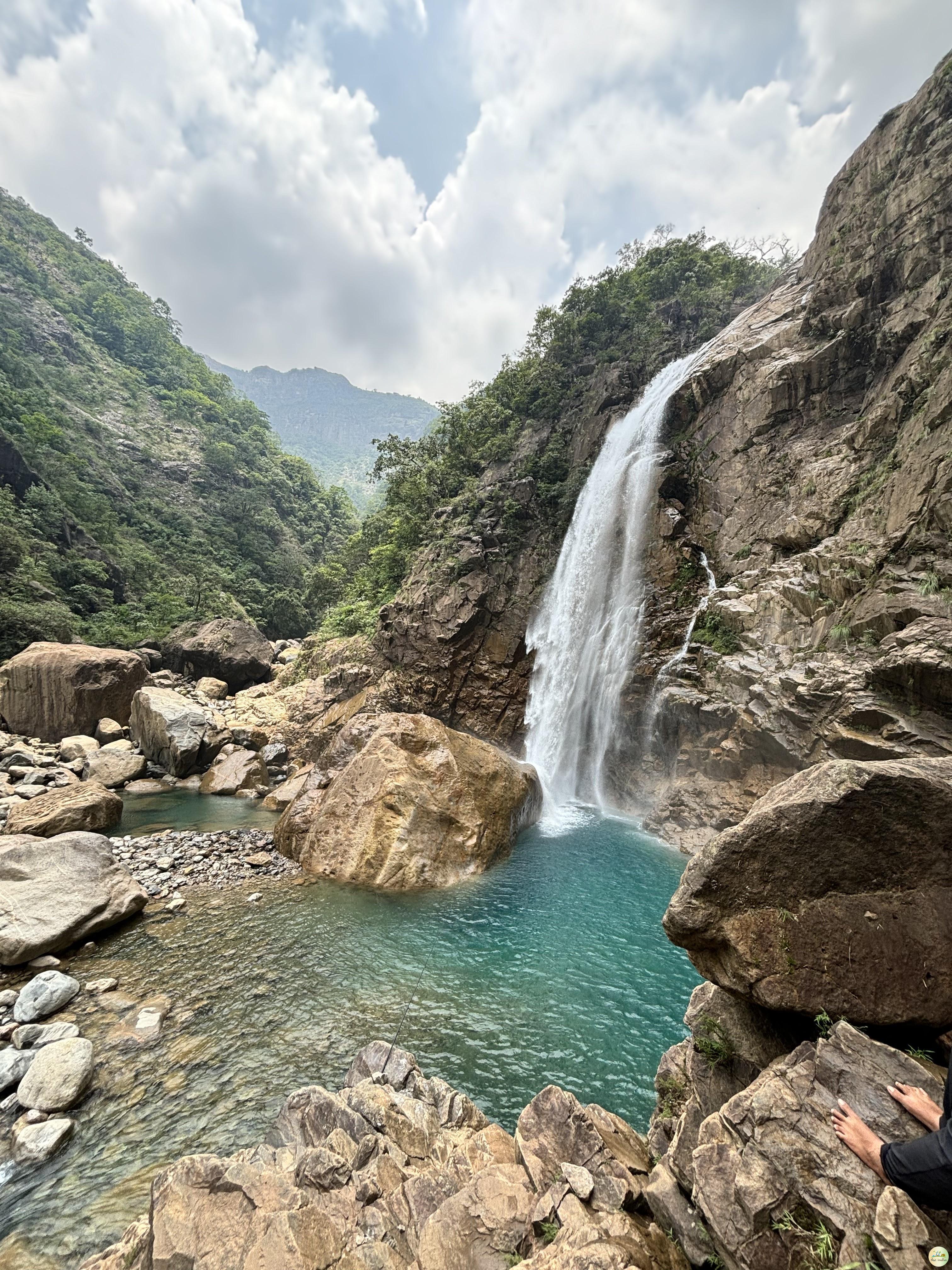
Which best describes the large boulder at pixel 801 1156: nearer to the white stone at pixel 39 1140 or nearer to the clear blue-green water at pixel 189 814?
the white stone at pixel 39 1140

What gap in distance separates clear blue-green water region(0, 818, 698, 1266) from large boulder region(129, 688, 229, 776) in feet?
33.3

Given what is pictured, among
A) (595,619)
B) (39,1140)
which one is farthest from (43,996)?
(595,619)

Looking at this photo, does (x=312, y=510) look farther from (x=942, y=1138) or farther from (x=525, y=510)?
(x=942, y=1138)

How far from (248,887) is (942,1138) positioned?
1140 cm

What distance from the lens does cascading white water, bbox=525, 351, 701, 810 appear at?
1847 cm

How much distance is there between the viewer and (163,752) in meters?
18.8

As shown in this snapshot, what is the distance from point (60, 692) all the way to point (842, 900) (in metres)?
24.7

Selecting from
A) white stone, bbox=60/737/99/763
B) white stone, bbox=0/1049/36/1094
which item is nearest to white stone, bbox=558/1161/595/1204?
white stone, bbox=0/1049/36/1094

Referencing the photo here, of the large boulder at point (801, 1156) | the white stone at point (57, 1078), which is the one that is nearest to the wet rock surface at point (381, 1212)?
the large boulder at point (801, 1156)

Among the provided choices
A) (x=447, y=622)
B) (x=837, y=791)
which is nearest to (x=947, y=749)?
(x=837, y=791)

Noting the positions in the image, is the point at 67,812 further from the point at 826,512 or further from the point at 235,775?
the point at 826,512

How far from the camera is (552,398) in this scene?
28.6 metres

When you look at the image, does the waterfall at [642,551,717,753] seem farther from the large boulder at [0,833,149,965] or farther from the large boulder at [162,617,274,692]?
the large boulder at [162,617,274,692]

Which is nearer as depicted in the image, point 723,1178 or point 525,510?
point 723,1178
